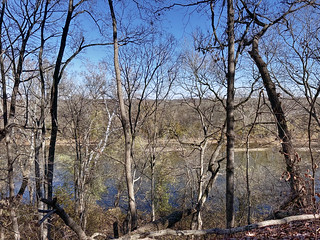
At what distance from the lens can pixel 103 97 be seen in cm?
1287

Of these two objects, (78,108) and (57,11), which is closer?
(57,11)

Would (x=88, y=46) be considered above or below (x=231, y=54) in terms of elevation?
above

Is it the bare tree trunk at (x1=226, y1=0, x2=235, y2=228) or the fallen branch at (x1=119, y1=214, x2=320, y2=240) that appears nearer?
the fallen branch at (x1=119, y1=214, x2=320, y2=240)

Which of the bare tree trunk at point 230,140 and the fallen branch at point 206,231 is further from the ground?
the bare tree trunk at point 230,140

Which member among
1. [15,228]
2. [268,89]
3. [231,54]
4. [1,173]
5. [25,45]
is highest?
[25,45]

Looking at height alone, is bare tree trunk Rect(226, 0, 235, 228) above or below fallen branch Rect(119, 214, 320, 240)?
above

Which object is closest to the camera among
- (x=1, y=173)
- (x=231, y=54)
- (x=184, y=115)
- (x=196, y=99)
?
(x=231, y=54)

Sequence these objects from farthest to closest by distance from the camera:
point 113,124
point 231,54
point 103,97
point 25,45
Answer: point 113,124, point 103,97, point 25,45, point 231,54

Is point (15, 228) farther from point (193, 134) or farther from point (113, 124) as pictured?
point (193, 134)

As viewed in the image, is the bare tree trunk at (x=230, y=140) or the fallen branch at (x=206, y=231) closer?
the fallen branch at (x=206, y=231)

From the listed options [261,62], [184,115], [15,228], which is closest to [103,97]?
[184,115]

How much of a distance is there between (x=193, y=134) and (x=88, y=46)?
9.37 m

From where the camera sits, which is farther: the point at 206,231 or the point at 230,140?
the point at 230,140

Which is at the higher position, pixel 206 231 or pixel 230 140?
pixel 230 140
